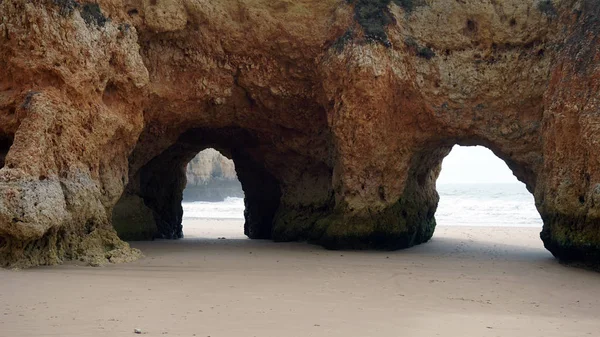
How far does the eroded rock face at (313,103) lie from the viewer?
8562 millimetres

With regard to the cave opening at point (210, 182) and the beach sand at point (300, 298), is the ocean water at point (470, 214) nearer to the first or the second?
the cave opening at point (210, 182)

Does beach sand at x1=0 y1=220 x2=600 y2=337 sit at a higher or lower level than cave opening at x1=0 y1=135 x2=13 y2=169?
lower

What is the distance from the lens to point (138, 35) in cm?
1058

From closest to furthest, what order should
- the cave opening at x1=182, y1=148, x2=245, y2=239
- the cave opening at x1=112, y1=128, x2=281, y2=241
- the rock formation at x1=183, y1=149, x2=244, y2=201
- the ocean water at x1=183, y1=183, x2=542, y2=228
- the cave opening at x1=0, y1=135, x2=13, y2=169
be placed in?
the cave opening at x1=0, y1=135, x2=13, y2=169
the cave opening at x1=112, y1=128, x2=281, y2=241
the ocean water at x1=183, y1=183, x2=542, y2=228
the cave opening at x1=182, y1=148, x2=245, y2=239
the rock formation at x1=183, y1=149, x2=244, y2=201

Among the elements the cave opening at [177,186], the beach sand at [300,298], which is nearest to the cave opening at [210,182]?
the cave opening at [177,186]

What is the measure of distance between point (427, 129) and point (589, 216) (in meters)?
3.61

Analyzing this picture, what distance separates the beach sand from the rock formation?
3660 centimetres

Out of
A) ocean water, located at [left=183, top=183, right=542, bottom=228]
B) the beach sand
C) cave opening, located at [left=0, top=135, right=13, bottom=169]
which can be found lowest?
the beach sand

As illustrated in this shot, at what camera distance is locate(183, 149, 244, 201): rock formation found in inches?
1823

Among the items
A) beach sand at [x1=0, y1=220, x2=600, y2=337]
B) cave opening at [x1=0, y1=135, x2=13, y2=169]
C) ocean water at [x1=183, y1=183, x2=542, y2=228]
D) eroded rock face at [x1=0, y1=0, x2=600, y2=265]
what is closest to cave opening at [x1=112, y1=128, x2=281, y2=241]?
eroded rock face at [x1=0, y1=0, x2=600, y2=265]

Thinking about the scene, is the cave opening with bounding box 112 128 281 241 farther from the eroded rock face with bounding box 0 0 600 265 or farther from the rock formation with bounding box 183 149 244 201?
the rock formation with bounding box 183 149 244 201

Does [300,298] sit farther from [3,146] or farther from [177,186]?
[177,186]

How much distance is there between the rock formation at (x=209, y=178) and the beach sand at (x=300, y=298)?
1441 inches

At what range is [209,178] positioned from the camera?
4797cm
